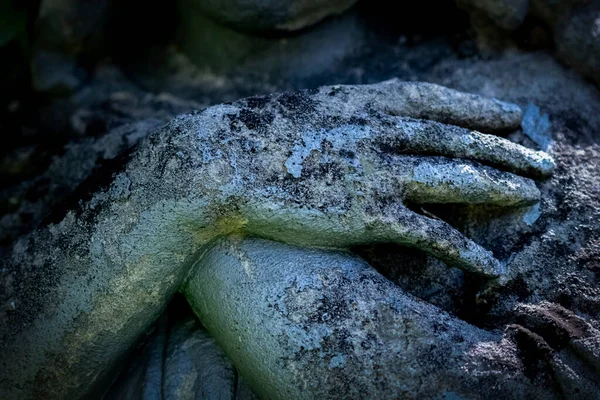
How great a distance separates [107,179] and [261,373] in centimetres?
35

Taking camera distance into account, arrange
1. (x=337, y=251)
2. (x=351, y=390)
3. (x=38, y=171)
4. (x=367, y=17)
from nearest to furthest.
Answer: (x=351, y=390)
(x=337, y=251)
(x=38, y=171)
(x=367, y=17)

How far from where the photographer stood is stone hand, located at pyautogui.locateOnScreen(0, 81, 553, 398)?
84cm

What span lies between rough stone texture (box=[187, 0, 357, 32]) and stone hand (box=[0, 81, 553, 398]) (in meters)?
0.27

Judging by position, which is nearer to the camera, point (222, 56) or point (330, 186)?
point (330, 186)

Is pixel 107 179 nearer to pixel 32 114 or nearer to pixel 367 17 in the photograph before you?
pixel 32 114

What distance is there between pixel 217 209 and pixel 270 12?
462 millimetres

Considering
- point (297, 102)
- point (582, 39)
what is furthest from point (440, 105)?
point (582, 39)

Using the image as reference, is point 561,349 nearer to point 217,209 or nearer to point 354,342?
point 354,342

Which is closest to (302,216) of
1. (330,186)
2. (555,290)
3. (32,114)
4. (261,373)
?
(330,186)

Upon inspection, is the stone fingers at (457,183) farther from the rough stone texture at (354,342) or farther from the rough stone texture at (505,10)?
the rough stone texture at (505,10)

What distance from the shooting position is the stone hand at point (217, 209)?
837mm

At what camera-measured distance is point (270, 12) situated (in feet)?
3.71

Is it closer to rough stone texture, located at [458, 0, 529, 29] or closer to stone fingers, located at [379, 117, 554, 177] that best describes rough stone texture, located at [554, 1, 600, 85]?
rough stone texture, located at [458, 0, 529, 29]

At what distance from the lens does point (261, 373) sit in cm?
81
